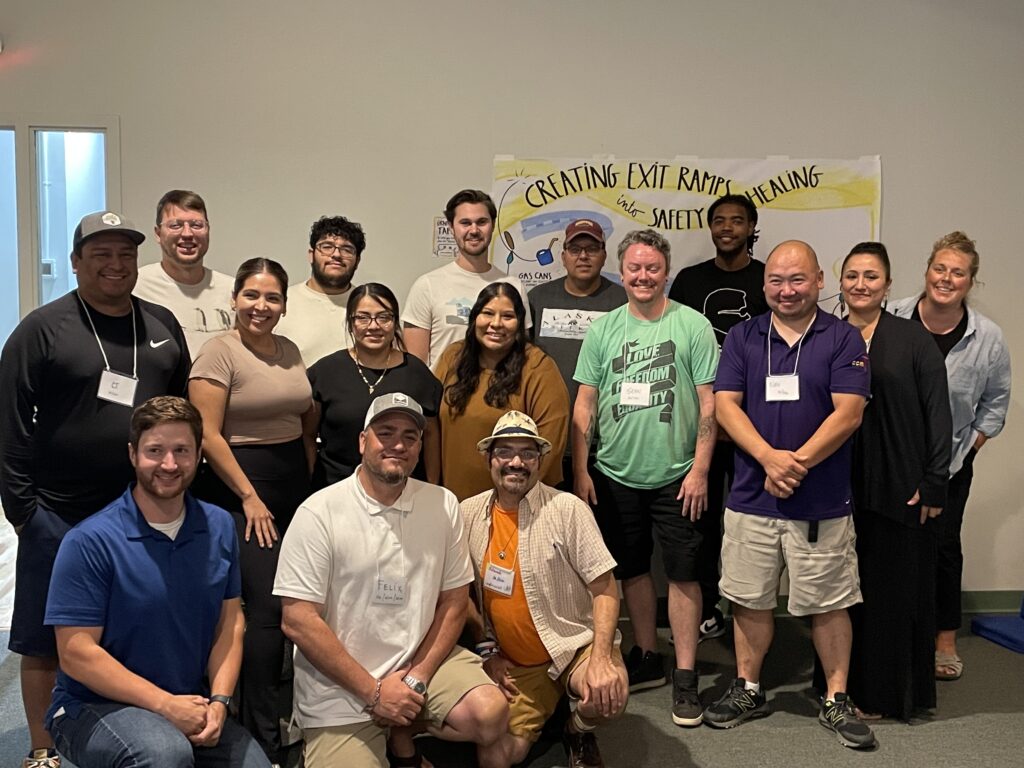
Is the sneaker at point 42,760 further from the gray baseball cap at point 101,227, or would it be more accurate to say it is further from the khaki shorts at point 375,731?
the gray baseball cap at point 101,227

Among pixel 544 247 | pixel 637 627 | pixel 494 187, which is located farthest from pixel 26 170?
pixel 637 627

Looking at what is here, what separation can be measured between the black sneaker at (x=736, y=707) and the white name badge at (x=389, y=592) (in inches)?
48.8

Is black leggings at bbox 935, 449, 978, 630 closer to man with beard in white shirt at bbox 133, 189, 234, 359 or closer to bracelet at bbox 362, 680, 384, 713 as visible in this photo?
bracelet at bbox 362, 680, 384, 713

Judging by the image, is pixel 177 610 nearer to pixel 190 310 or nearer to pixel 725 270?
pixel 190 310

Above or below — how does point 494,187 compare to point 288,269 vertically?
above

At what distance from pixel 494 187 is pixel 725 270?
1.08 m

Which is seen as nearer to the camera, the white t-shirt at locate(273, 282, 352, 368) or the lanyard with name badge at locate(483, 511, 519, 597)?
the lanyard with name badge at locate(483, 511, 519, 597)

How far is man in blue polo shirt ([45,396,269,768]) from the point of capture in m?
2.05

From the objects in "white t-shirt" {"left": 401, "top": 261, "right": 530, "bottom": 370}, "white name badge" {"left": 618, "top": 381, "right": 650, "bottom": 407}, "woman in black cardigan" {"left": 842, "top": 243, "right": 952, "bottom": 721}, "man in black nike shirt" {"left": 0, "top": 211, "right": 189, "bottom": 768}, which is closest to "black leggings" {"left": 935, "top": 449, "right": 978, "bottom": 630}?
"woman in black cardigan" {"left": 842, "top": 243, "right": 952, "bottom": 721}

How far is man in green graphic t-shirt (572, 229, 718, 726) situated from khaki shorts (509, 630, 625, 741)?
1.77 feet

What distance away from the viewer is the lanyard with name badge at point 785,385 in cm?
288

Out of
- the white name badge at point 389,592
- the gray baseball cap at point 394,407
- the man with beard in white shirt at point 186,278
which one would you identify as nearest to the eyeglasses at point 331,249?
the man with beard in white shirt at point 186,278

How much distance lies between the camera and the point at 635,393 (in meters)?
3.07

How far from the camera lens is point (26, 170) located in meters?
3.84
